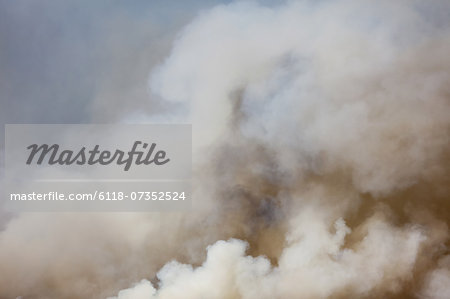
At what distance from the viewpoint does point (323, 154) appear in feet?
27.3

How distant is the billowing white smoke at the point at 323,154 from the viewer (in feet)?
25.4

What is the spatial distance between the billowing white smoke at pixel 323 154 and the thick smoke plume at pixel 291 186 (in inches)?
0.8

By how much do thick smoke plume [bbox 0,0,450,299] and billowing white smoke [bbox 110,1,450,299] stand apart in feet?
0.07

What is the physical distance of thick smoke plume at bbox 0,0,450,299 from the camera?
780cm

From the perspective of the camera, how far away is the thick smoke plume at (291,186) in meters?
7.80

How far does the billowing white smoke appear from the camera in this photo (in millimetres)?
7754

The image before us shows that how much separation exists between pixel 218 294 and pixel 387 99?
16.7 feet
